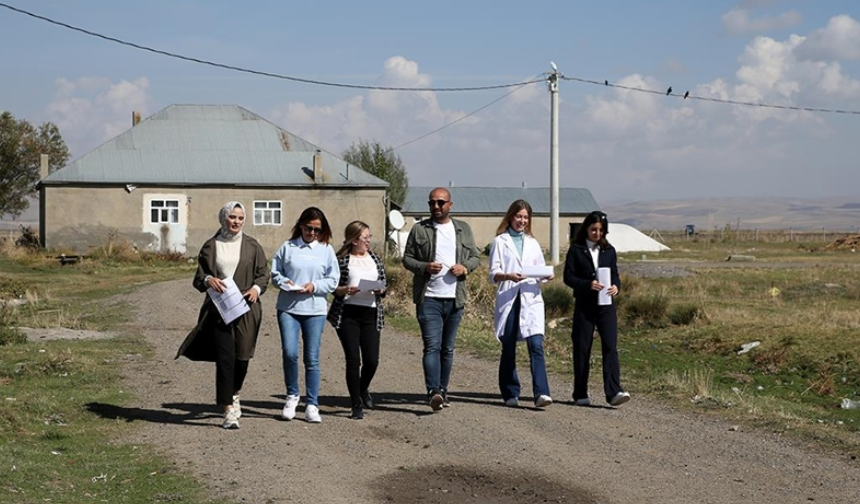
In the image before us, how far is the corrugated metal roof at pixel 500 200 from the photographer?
7706 centimetres

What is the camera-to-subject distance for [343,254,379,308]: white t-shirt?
10.5 m

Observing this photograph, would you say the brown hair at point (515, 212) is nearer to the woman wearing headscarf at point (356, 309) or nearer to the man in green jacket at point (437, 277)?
the man in green jacket at point (437, 277)

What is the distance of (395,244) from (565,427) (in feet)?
130

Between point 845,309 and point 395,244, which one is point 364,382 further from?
point 395,244

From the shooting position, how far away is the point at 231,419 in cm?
991

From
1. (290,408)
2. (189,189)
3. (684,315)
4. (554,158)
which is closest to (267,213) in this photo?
(189,189)

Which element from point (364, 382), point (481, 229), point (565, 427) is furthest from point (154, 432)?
point (481, 229)

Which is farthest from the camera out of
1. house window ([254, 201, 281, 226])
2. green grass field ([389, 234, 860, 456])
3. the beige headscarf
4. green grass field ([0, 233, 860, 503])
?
house window ([254, 201, 281, 226])

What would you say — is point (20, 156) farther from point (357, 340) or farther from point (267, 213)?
point (357, 340)

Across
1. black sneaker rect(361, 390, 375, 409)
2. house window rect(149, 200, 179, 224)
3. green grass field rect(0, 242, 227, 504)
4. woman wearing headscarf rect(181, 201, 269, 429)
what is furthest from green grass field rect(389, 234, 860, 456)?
house window rect(149, 200, 179, 224)

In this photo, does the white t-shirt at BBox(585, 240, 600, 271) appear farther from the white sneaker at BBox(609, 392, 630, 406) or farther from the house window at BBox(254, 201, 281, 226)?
the house window at BBox(254, 201, 281, 226)

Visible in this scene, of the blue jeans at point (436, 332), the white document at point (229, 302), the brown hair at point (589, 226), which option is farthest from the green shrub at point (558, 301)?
Answer: the white document at point (229, 302)

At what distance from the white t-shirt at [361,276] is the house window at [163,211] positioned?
37549 mm

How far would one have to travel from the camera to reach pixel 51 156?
240ft
